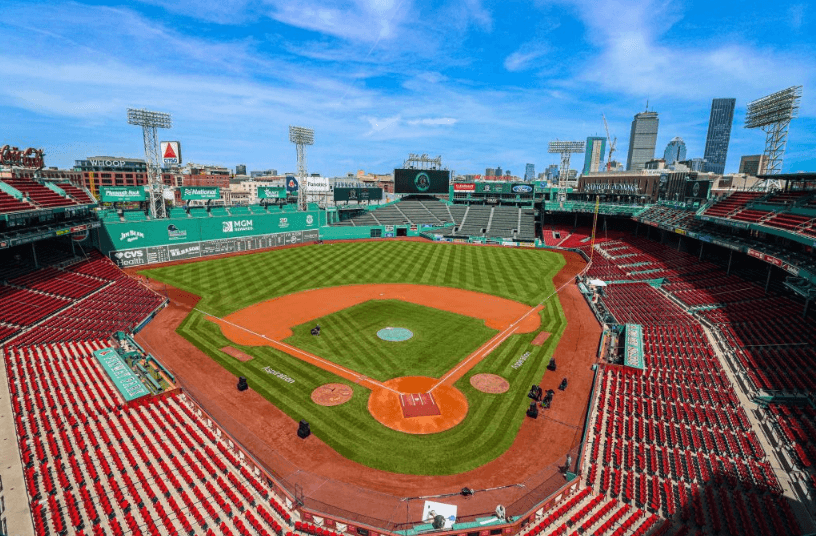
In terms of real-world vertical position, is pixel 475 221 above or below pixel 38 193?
below

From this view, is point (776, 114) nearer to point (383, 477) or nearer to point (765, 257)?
point (765, 257)

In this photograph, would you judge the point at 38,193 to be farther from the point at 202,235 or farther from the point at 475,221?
the point at 475,221

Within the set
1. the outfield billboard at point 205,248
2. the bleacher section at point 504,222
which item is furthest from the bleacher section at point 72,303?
the bleacher section at point 504,222

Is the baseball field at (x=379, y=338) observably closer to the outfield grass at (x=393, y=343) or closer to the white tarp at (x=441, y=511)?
the outfield grass at (x=393, y=343)

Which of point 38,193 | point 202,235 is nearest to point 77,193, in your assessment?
point 38,193

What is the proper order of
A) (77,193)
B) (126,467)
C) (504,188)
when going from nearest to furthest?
(126,467)
(77,193)
(504,188)

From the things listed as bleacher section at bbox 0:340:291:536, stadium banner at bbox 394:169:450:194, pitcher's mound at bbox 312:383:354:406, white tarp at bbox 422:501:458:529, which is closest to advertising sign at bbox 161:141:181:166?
stadium banner at bbox 394:169:450:194
